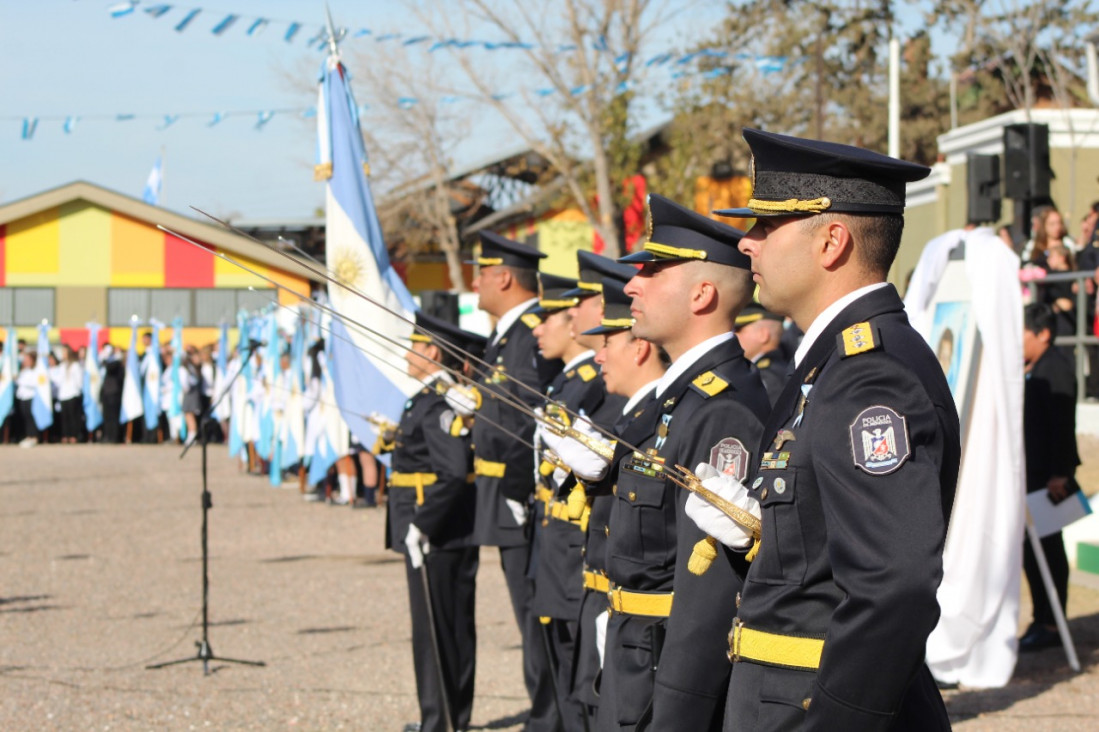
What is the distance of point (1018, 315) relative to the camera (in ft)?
25.9

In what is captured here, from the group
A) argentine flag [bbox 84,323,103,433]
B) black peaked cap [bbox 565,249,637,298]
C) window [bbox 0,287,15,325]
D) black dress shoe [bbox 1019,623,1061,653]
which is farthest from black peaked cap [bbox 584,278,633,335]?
window [bbox 0,287,15,325]

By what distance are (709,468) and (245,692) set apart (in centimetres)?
568

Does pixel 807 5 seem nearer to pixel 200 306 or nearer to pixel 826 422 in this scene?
pixel 200 306

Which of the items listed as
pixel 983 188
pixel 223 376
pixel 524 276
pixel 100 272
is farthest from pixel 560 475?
pixel 100 272

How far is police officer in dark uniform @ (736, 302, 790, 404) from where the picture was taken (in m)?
8.08

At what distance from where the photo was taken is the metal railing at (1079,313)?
42.2ft

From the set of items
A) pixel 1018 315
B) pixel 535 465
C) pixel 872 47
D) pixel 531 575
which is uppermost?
pixel 872 47

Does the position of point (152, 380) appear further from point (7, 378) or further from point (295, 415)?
point (295, 415)

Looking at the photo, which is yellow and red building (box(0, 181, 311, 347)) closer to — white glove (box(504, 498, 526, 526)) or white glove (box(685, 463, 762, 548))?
white glove (box(504, 498, 526, 526))

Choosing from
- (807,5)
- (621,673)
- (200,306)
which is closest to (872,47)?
(807,5)

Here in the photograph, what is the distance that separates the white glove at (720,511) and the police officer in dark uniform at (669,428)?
0.61 metres

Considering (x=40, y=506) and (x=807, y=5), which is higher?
(x=807, y=5)

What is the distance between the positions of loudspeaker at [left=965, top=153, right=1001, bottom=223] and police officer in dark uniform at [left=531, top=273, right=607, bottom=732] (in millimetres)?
5536

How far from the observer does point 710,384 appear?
4004 mm
